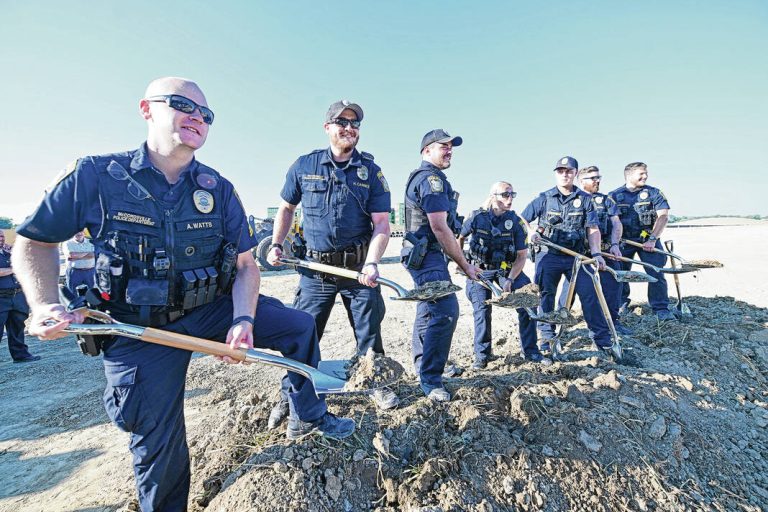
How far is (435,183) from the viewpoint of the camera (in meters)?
3.21

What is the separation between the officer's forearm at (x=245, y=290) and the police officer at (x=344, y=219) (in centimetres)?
94

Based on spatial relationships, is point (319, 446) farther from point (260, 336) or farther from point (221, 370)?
point (221, 370)

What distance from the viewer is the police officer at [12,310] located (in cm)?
526

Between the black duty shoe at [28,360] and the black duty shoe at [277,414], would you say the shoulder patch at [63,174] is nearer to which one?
the black duty shoe at [277,414]

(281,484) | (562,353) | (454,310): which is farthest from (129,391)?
(562,353)

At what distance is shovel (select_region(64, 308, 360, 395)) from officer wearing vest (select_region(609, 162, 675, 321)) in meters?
6.09

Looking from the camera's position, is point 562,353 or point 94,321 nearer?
point 94,321

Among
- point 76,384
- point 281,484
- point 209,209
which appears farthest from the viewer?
point 76,384

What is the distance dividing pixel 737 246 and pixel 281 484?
20.2m

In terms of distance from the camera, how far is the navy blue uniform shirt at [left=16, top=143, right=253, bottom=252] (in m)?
1.64

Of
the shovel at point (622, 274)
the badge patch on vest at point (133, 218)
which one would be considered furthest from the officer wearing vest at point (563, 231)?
the badge patch on vest at point (133, 218)

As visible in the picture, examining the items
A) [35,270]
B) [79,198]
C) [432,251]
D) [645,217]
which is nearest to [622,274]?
[645,217]

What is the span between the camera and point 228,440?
2.41 metres

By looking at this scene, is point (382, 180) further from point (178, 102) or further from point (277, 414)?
point (277, 414)
